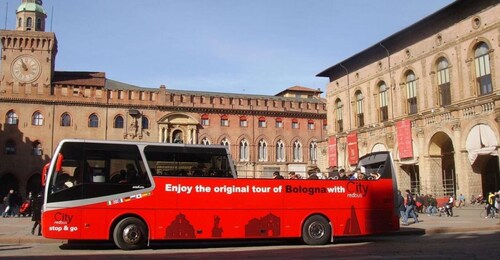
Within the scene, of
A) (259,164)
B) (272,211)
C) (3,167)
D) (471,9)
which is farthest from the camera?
(259,164)

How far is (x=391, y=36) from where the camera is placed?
3522 cm

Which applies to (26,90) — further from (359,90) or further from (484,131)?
(484,131)

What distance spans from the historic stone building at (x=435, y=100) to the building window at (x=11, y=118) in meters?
35.0

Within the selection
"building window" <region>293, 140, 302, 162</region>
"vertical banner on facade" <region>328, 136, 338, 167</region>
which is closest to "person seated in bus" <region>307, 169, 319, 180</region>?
"vertical banner on facade" <region>328, 136, 338, 167</region>

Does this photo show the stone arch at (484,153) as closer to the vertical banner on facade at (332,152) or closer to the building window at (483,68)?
the building window at (483,68)

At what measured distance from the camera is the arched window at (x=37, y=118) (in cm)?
5222

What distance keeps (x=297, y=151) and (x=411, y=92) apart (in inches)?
1088

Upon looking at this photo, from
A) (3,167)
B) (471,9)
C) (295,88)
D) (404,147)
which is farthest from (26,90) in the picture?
(471,9)

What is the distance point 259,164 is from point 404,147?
26965 mm

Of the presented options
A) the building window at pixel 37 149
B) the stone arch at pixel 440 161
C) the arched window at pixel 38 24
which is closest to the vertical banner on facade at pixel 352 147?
the stone arch at pixel 440 161

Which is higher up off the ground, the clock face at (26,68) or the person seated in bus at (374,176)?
the clock face at (26,68)

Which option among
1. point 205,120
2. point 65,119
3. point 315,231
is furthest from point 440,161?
point 65,119

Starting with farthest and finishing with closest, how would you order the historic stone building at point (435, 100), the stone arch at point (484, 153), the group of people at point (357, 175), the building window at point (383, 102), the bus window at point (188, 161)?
the building window at point (383, 102) < the historic stone building at point (435, 100) < the stone arch at point (484, 153) < the group of people at point (357, 175) < the bus window at point (188, 161)

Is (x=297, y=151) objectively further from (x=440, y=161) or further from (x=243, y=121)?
(x=440, y=161)
